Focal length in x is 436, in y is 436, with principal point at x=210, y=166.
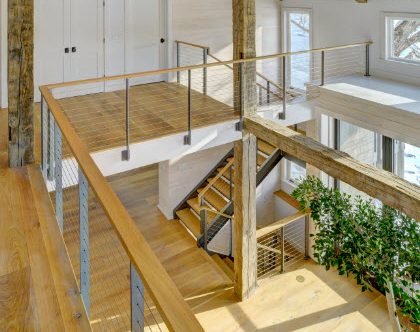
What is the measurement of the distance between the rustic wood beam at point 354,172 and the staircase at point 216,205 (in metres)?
2.13

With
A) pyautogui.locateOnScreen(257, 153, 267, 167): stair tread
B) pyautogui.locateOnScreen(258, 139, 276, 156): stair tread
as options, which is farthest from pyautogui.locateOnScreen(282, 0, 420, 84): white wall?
pyautogui.locateOnScreen(257, 153, 267, 167): stair tread

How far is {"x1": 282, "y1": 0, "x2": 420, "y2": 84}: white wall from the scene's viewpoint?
5867mm

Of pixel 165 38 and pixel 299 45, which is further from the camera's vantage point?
pixel 299 45

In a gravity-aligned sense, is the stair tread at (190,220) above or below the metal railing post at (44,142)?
below

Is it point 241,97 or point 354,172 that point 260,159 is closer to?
point 241,97

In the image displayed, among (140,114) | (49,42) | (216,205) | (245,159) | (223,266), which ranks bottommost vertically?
(223,266)

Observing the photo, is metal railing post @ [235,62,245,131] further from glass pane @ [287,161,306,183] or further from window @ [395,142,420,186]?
glass pane @ [287,161,306,183]

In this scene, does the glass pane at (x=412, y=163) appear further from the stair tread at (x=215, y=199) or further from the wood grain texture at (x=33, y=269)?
the wood grain texture at (x=33, y=269)

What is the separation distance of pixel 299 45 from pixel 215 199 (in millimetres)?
3084

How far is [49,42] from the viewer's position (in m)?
5.94

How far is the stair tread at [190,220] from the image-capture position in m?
6.71

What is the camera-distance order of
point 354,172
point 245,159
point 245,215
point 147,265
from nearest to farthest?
point 147,265, point 354,172, point 245,159, point 245,215

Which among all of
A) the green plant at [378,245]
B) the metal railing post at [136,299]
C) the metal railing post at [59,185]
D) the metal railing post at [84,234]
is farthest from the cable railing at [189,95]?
the metal railing post at [136,299]

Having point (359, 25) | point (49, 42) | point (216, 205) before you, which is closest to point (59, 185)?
point (49, 42)
